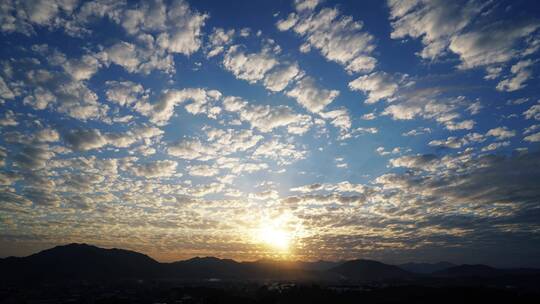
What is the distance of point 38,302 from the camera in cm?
10775

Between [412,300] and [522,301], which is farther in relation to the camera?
[412,300]

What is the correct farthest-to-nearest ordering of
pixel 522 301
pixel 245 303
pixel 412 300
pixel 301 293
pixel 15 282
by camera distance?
pixel 15 282 < pixel 301 293 < pixel 412 300 < pixel 522 301 < pixel 245 303

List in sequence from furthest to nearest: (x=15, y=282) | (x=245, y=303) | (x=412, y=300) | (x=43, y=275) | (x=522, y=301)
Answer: (x=43, y=275)
(x=15, y=282)
(x=412, y=300)
(x=522, y=301)
(x=245, y=303)

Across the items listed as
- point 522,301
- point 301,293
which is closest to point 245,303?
point 301,293

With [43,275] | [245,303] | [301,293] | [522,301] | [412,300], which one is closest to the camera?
[245,303]

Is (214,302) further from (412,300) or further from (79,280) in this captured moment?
(79,280)

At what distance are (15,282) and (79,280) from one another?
32152mm

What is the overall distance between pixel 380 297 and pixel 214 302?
62.3m

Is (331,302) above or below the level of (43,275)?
below

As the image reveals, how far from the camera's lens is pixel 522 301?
323 feet

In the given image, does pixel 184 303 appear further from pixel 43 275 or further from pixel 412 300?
pixel 43 275

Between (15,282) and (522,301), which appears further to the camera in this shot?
(15,282)

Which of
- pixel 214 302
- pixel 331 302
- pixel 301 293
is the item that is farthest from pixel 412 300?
pixel 214 302

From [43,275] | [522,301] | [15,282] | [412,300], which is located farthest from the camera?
[43,275]
